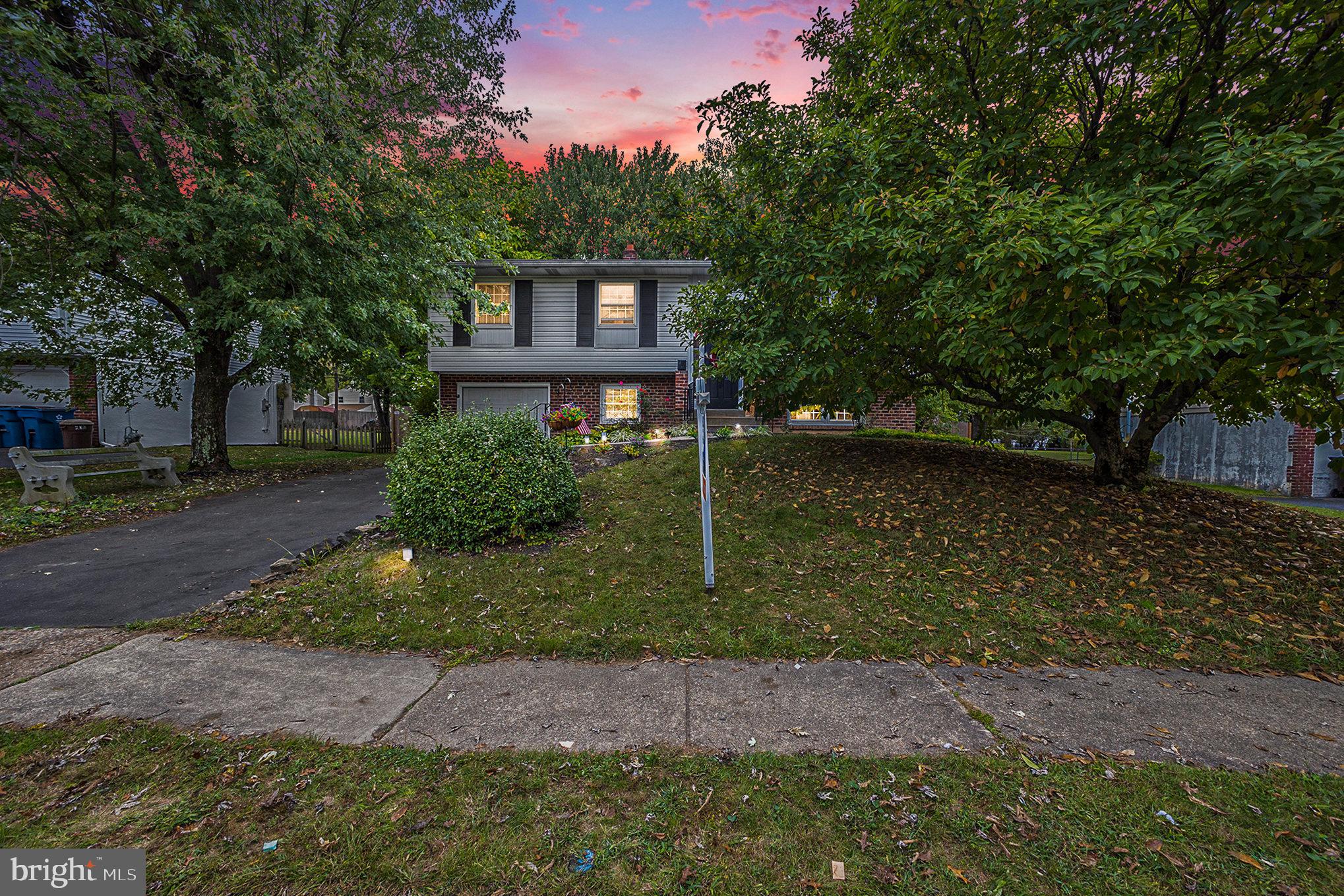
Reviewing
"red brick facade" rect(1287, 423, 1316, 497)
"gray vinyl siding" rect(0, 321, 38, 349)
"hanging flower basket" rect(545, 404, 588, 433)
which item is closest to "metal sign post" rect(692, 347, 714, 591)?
"hanging flower basket" rect(545, 404, 588, 433)

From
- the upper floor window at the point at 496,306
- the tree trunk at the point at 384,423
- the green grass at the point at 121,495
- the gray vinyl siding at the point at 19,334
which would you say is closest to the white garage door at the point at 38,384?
the gray vinyl siding at the point at 19,334

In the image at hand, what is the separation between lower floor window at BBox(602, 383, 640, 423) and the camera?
612 inches

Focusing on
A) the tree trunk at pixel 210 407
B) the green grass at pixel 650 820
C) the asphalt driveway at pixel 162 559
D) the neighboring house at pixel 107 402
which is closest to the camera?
the green grass at pixel 650 820

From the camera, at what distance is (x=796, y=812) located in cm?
218

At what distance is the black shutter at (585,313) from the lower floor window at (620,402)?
1.62 meters

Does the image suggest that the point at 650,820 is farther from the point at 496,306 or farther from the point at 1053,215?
the point at 496,306

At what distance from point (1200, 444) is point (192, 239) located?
73.7ft

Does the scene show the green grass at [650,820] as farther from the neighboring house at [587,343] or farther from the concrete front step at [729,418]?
the neighboring house at [587,343]

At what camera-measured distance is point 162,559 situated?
5516 millimetres

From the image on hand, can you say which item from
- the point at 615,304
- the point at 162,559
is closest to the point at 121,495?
the point at 162,559

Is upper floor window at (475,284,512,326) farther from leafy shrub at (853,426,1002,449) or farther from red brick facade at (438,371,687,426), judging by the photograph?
leafy shrub at (853,426,1002,449)

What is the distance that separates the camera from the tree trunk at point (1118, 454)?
6828mm

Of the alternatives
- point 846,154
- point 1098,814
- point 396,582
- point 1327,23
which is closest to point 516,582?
point 396,582

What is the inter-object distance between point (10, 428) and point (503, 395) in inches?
502
